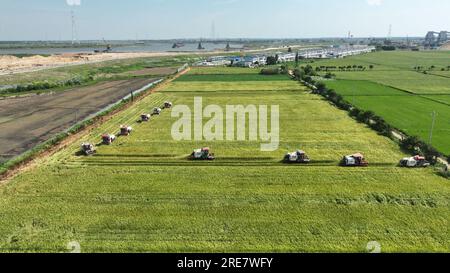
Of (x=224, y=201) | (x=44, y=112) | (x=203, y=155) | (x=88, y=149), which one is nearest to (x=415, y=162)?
(x=224, y=201)

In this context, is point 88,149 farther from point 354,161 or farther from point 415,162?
point 415,162

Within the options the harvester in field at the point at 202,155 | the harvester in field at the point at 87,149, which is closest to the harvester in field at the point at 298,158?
the harvester in field at the point at 202,155

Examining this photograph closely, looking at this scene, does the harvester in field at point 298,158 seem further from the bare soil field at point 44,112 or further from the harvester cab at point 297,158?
the bare soil field at point 44,112

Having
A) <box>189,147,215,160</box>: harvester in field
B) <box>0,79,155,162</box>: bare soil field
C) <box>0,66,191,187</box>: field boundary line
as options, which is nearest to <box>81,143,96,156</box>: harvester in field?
<box>0,66,191,187</box>: field boundary line

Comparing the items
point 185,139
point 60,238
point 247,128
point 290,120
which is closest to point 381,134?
point 290,120

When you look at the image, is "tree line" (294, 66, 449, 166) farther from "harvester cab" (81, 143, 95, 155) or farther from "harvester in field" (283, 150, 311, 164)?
"harvester cab" (81, 143, 95, 155)
